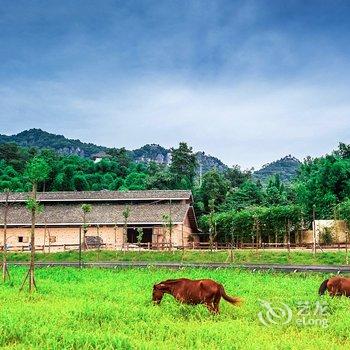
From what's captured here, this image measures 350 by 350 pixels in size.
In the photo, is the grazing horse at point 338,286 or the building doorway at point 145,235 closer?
the grazing horse at point 338,286

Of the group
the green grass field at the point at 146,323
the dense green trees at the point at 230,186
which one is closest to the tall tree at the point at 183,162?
the dense green trees at the point at 230,186

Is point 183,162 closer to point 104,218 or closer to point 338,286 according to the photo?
point 104,218

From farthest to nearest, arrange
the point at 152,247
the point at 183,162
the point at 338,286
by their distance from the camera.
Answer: the point at 183,162
the point at 152,247
the point at 338,286

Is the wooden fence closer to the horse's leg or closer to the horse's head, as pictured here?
the horse's head

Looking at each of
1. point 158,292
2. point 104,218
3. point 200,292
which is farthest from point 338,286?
point 104,218

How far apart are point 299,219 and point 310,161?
33.7 meters

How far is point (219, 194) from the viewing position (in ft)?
270

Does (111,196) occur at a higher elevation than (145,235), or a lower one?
higher

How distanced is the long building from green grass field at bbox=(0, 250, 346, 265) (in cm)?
640

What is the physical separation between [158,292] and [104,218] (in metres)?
44.5

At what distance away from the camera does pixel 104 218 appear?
60.3m

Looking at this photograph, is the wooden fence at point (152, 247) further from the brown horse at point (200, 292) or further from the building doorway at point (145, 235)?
the brown horse at point (200, 292)

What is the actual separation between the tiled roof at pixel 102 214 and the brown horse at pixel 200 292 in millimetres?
41686

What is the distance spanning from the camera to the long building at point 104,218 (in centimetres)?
5931
